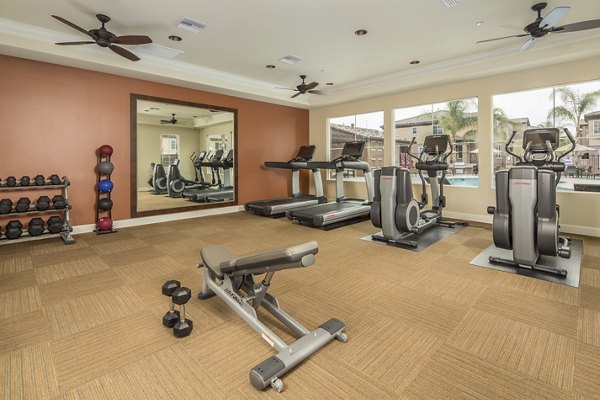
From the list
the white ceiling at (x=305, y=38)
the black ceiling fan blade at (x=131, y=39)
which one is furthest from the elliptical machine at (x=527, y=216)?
the black ceiling fan blade at (x=131, y=39)

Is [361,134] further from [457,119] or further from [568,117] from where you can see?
[568,117]

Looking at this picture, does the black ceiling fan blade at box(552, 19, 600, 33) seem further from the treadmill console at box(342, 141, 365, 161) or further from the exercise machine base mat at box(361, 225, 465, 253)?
the treadmill console at box(342, 141, 365, 161)

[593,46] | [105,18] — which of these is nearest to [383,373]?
[105,18]

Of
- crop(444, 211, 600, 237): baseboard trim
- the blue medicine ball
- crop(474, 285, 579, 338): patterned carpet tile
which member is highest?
the blue medicine ball

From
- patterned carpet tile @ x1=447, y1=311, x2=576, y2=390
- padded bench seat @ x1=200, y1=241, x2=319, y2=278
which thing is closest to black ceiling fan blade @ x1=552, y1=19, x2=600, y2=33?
patterned carpet tile @ x1=447, y1=311, x2=576, y2=390

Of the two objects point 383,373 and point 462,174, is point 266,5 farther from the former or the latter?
point 462,174

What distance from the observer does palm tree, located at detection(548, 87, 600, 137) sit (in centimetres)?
483

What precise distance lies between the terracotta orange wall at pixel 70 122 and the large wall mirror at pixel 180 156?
182 mm

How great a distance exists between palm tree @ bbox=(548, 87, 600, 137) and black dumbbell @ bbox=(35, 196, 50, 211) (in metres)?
7.91

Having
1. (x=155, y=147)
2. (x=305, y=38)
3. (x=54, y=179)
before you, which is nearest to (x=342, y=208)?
(x=305, y=38)

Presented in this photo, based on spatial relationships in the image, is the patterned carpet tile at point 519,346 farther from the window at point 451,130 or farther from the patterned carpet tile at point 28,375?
the window at point 451,130

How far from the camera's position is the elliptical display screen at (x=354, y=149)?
6.30 meters

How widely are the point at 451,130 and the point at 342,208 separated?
2908 mm

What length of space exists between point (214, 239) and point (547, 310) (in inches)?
155
